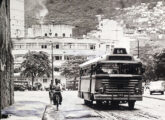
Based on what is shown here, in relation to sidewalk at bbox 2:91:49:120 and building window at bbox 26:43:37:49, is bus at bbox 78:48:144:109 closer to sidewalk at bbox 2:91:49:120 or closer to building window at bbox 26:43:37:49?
sidewalk at bbox 2:91:49:120

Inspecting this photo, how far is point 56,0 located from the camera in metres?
152

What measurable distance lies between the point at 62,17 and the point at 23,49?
48.8 meters

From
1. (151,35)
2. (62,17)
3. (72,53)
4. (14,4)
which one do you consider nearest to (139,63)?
(72,53)

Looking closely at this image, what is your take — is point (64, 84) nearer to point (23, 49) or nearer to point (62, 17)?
point (23, 49)

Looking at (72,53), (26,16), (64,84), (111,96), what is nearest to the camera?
(111,96)

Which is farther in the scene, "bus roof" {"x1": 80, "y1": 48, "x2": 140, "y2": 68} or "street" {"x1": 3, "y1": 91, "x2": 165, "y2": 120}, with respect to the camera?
"bus roof" {"x1": 80, "y1": 48, "x2": 140, "y2": 68}

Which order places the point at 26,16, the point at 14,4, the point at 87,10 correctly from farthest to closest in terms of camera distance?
1. the point at 87,10
2. the point at 26,16
3. the point at 14,4

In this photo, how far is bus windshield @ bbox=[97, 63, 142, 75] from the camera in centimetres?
2478

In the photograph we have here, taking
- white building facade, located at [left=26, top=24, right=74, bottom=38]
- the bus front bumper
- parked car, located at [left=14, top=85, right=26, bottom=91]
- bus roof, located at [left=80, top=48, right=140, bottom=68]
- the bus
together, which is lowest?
parked car, located at [left=14, top=85, right=26, bottom=91]

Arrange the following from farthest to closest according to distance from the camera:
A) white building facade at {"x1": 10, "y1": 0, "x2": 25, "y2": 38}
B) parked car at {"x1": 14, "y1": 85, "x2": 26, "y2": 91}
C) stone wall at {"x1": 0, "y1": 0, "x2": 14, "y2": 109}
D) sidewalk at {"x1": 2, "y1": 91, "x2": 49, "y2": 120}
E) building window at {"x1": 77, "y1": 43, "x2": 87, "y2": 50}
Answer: white building facade at {"x1": 10, "y1": 0, "x2": 25, "y2": 38} < building window at {"x1": 77, "y1": 43, "x2": 87, "y2": 50} < parked car at {"x1": 14, "y1": 85, "x2": 26, "y2": 91} < stone wall at {"x1": 0, "y1": 0, "x2": 14, "y2": 109} < sidewalk at {"x1": 2, "y1": 91, "x2": 49, "y2": 120}

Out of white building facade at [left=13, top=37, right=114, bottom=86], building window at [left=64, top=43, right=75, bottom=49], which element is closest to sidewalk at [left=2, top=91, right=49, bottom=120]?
white building facade at [left=13, top=37, right=114, bottom=86]

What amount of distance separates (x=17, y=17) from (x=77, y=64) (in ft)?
136

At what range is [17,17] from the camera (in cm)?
13400

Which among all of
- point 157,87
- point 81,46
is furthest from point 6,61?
point 81,46
